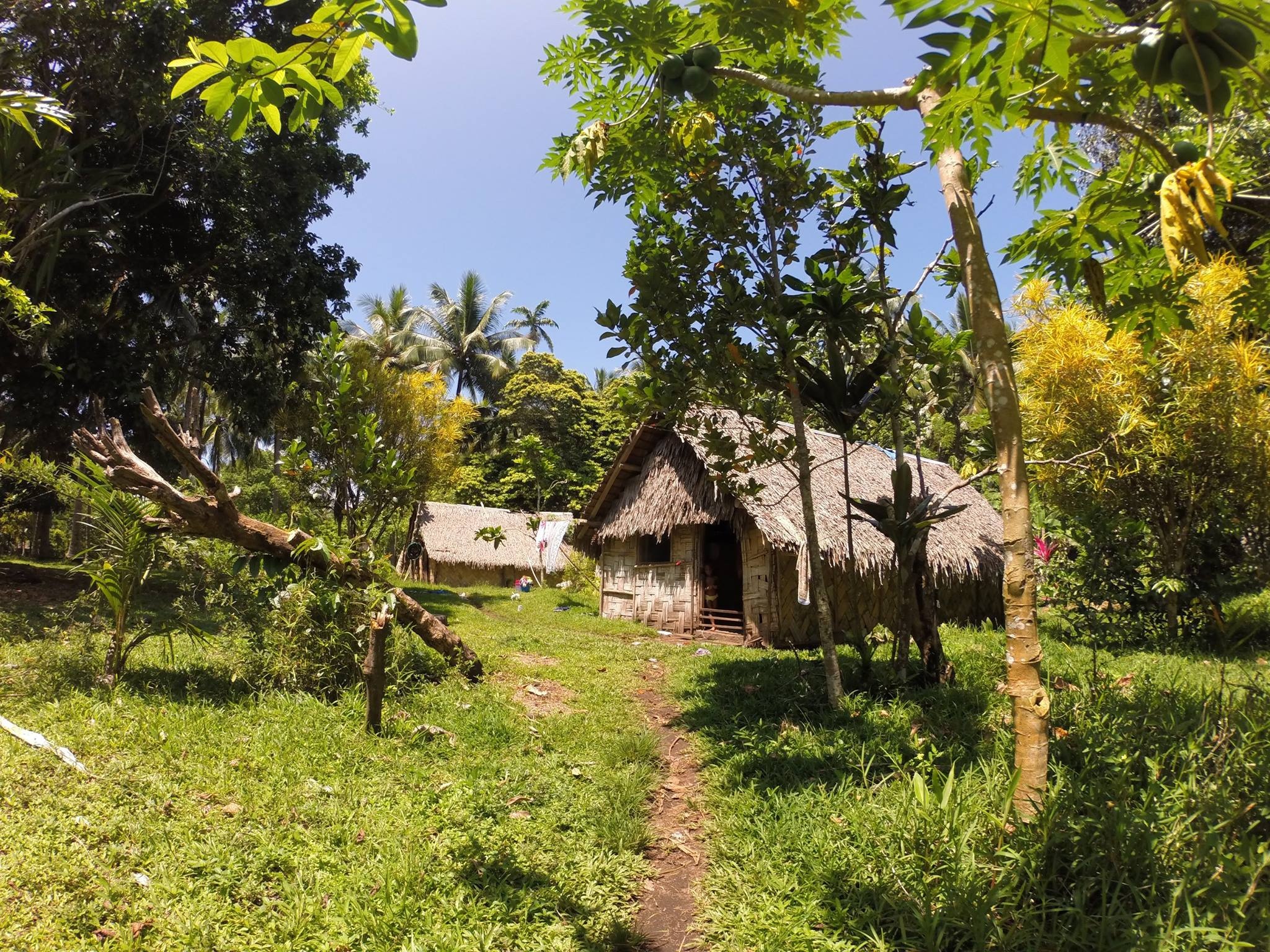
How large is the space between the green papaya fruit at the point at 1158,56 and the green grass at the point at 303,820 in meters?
3.49

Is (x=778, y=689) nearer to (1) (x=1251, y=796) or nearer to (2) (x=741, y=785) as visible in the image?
(2) (x=741, y=785)

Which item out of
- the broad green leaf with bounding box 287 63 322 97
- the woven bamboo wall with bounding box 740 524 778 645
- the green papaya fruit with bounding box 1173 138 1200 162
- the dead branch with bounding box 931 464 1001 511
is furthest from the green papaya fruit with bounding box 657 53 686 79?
the woven bamboo wall with bounding box 740 524 778 645

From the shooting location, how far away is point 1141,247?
9.95 ft

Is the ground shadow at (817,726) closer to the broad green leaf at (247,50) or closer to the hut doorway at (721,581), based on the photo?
the broad green leaf at (247,50)

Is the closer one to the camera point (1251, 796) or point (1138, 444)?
point (1251, 796)

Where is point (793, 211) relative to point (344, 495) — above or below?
above

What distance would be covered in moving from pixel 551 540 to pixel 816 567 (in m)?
20.0

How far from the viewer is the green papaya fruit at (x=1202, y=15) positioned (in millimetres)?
1363

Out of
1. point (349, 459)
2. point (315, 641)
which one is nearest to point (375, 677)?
point (315, 641)

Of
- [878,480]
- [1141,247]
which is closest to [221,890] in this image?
[1141,247]

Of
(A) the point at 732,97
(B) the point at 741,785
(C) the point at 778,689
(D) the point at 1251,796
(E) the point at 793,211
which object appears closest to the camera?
(D) the point at 1251,796

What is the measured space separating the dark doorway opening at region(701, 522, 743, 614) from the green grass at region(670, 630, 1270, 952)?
926cm

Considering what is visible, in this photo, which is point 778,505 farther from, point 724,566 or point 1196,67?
point 1196,67

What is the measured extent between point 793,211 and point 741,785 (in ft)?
15.2
